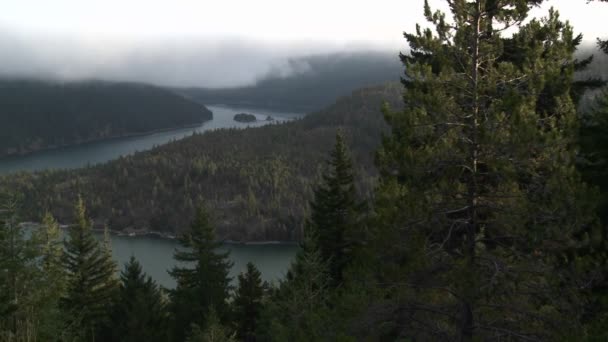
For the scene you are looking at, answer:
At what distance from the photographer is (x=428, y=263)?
535 inches

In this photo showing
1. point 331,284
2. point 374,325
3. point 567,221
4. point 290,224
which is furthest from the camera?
point 290,224

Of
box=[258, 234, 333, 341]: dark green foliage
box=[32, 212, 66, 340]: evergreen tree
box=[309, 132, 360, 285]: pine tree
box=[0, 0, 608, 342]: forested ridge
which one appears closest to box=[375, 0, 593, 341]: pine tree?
box=[0, 0, 608, 342]: forested ridge

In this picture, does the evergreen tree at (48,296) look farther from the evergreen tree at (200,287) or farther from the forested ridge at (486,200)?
the evergreen tree at (200,287)

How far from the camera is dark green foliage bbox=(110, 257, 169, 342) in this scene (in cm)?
3481

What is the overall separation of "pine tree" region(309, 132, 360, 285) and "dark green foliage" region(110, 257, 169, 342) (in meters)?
13.0

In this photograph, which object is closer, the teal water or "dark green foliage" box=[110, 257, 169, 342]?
"dark green foliage" box=[110, 257, 169, 342]

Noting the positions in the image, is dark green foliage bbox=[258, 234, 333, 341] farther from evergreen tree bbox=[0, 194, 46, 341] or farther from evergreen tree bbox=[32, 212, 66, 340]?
evergreen tree bbox=[0, 194, 46, 341]

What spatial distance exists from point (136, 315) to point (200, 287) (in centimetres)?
579

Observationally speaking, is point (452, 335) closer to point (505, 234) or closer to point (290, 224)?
point (505, 234)

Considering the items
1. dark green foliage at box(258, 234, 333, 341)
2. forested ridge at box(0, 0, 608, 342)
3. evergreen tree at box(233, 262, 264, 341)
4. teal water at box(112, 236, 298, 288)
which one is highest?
forested ridge at box(0, 0, 608, 342)

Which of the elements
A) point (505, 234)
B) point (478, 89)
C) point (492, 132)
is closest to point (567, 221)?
point (505, 234)

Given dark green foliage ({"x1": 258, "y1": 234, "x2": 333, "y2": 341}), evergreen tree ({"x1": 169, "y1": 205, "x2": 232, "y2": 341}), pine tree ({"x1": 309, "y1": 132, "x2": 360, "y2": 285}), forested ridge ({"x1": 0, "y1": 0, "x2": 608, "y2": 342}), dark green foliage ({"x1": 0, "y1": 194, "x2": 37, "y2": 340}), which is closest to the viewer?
forested ridge ({"x1": 0, "y1": 0, "x2": 608, "y2": 342})

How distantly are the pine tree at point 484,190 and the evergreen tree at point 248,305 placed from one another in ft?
87.4

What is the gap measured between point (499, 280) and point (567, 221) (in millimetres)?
2053
